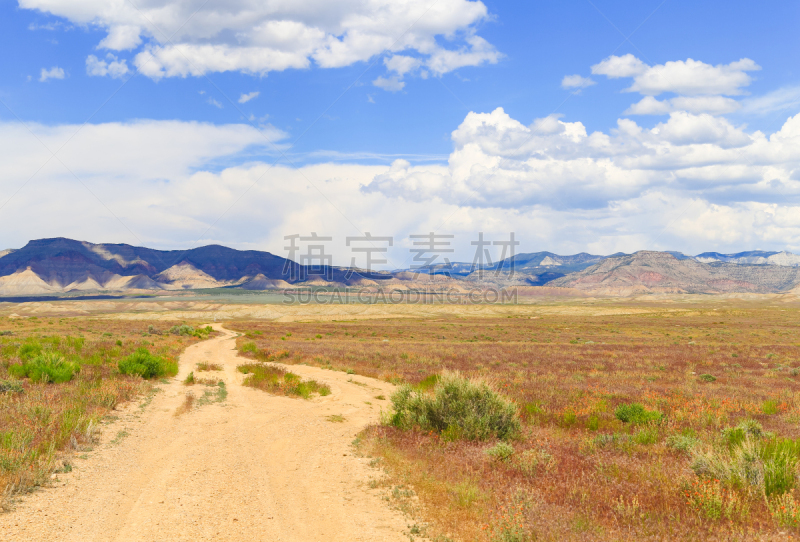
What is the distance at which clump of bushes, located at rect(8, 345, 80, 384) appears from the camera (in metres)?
15.1

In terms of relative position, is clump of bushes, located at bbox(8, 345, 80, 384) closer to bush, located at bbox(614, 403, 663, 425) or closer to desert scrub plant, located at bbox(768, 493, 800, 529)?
bush, located at bbox(614, 403, 663, 425)

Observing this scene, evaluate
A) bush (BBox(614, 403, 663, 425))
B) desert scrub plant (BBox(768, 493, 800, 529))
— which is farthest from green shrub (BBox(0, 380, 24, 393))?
desert scrub plant (BBox(768, 493, 800, 529))

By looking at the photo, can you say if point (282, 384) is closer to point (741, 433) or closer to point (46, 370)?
point (46, 370)

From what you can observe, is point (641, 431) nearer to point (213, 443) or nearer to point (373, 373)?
point (213, 443)

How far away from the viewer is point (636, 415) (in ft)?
40.1

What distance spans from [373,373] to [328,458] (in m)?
13.6

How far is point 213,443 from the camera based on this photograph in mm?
10523

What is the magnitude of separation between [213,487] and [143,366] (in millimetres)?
13149

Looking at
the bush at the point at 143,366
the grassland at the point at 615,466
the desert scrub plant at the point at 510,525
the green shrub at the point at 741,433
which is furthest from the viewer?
the bush at the point at 143,366

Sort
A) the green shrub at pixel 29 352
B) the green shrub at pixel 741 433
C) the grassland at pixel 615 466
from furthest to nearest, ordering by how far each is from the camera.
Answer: the green shrub at pixel 29 352 → the green shrub at pixel 741 433 → the grassland at pixel 615 466

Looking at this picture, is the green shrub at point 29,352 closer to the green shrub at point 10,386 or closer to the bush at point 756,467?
the green shrub at point 10,386

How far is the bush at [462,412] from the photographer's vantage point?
10523 millimetres

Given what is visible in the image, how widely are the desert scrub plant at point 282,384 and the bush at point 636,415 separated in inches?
406

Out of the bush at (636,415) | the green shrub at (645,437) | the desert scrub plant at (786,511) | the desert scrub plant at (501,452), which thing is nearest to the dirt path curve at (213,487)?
the desert scrub plant at (501,452)
